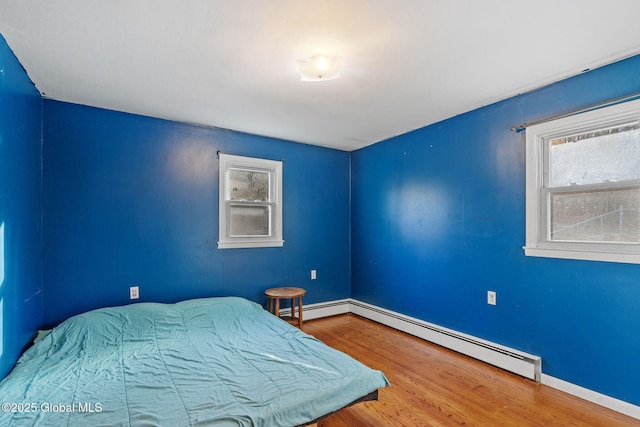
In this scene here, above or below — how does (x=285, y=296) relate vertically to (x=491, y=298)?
below

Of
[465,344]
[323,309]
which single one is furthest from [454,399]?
[323,309]

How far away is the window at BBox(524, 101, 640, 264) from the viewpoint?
208cm

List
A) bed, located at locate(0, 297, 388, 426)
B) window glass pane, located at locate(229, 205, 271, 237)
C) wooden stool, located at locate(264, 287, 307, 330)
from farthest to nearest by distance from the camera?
window glass pane, located at locate(229, 205, 271, 237) < wooden stool, located at locate(264, 287, 307, 330) < bed, located at locate(0, 297, 388, 426)

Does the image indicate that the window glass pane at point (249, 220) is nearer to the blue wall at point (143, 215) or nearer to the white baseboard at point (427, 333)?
the blue wall at point (143, 215)

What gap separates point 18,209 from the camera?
2088 millimetres

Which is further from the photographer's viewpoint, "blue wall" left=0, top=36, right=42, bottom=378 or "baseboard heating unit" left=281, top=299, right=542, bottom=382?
"baseboard heating unit" left=281, top=299, right=542, bottom=382

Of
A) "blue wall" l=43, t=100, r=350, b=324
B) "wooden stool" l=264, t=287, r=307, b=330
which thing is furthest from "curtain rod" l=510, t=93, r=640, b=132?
"wooden stool" l=264, t=287, r=307, b=330

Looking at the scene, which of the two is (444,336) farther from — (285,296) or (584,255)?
(285,296)

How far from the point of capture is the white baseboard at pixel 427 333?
2076 millimetres

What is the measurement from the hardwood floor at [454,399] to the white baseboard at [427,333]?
49 mm

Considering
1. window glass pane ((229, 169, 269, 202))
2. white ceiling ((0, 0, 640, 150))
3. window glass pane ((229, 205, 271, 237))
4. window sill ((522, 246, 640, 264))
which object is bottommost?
window sill ((522, 246, 640, 264))

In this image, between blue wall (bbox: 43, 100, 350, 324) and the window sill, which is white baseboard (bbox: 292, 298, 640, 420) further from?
the window sill

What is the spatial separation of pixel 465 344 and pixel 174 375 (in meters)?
2.52

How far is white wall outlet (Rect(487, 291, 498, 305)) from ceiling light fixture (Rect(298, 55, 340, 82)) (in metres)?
2.30
